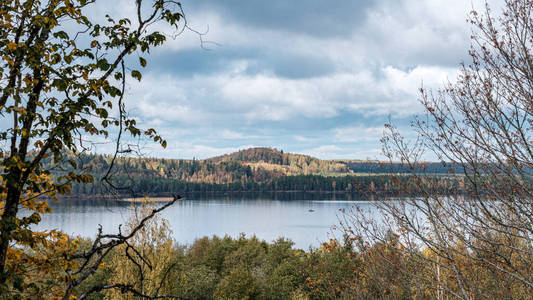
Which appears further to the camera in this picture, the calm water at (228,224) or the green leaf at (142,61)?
the calm water at (228,224)

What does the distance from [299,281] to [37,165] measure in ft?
70.8

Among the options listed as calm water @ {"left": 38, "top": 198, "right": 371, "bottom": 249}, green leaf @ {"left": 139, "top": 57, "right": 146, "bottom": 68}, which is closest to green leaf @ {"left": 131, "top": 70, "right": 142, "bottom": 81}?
green leaf @ {"left": 139, "top": 57, "right": 146, "bottom": 68}

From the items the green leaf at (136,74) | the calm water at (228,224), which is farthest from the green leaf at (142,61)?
the calm water at (228,224)

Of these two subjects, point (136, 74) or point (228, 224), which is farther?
point (228, 224)

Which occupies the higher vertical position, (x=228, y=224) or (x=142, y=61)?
(x=142, y=61)

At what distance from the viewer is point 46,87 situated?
3654 mm

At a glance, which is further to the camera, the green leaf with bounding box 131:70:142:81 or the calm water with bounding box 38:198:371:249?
the calm water with bounding box 38:198:371:249

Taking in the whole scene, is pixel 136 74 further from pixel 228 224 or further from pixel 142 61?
pixel 228 224

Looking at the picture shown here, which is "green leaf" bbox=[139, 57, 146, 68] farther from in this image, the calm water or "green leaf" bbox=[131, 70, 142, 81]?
the calm water

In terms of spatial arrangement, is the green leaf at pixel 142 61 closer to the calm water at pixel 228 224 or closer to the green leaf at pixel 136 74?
the green leaf at pixel 136 74

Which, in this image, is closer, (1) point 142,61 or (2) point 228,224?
(1) point 142,61

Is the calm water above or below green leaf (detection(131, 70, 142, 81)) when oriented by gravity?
below

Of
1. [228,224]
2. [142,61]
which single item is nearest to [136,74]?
[142,61]

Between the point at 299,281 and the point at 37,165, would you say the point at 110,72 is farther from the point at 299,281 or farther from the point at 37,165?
the point at 299,281
